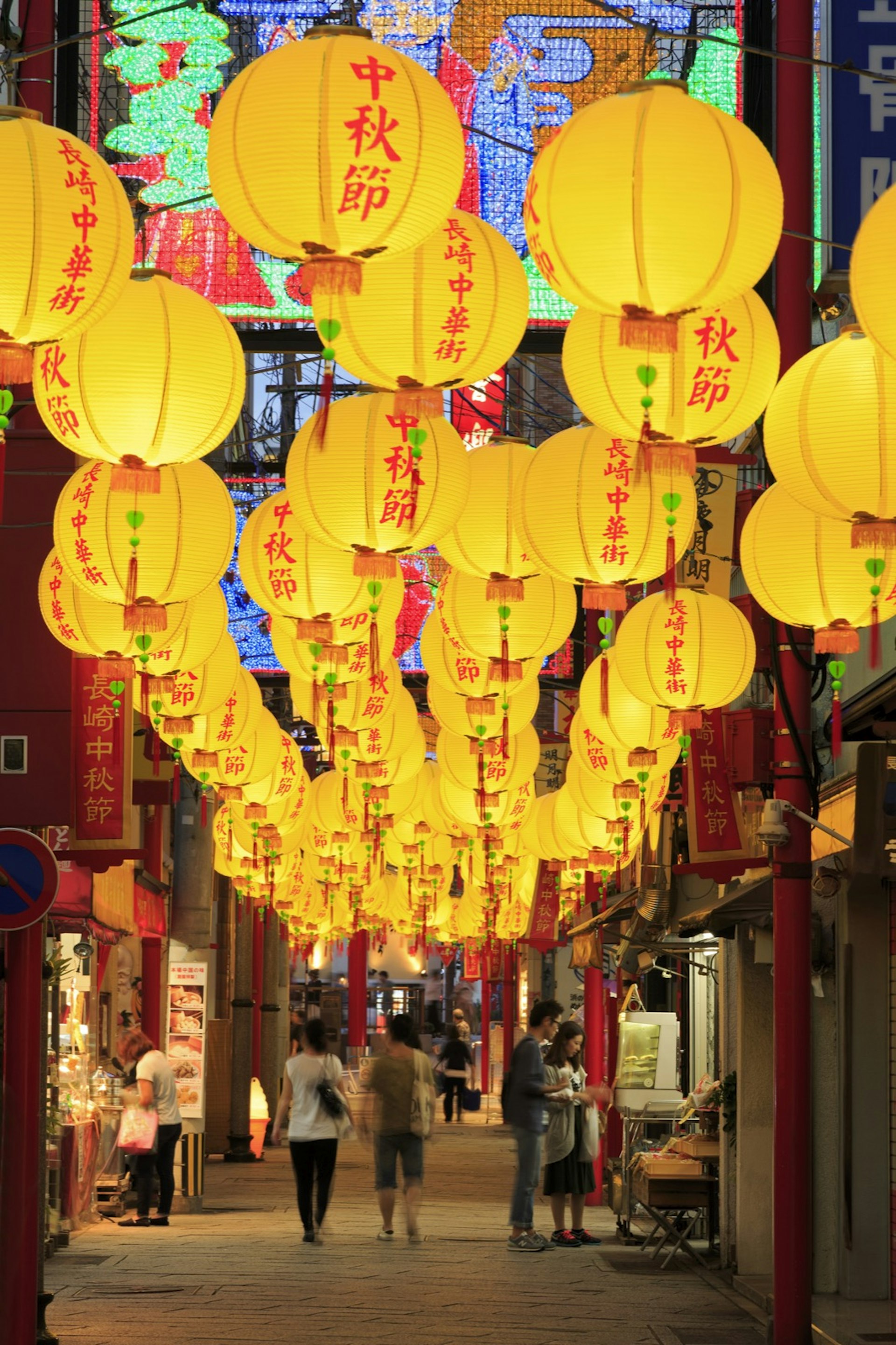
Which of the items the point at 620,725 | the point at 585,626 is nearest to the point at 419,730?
the point at 620,725

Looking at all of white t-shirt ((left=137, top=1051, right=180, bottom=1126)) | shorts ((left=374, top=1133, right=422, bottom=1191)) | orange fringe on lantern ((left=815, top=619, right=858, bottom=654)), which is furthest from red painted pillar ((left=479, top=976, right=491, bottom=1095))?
orange fringe on lantern ((left=815, top=619, right=858, bottom=654))

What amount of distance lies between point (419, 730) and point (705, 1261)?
15.0 feet

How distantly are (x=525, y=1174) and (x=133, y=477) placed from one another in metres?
9.16

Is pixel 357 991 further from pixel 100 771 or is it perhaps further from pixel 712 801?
pixel 100 771

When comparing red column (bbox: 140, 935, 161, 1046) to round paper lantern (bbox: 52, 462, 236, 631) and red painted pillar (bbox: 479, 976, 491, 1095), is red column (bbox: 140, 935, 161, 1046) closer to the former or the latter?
round paper lantern (bbox: 52, 462, 236, 631)

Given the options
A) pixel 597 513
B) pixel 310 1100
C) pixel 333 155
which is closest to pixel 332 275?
pixel 333 155

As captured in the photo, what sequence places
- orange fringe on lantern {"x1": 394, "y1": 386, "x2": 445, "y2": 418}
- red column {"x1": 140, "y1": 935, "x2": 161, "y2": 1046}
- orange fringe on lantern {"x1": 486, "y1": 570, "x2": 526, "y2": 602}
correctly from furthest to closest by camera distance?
red column {"x1": 140, "y1": 935, "x2": 161, "y2": 1046} < orange fringe on lantern {"x1": 486, "y1": 570, "x2": 526, "y2": 602} < orange fringe on lantern {"x1": 394, "y1": 386, "x2": 445, "y2": 418}

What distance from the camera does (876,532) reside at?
20.4ft

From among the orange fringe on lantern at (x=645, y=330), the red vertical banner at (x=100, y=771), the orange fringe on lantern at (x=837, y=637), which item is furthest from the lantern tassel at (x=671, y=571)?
the red vertical banner at (x=100, y=771)

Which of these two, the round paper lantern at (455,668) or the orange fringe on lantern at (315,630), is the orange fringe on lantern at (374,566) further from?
the round paper lantern at (455,668)

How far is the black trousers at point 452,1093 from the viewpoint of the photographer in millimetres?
36094

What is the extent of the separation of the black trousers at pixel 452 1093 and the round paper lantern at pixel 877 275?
105 feet

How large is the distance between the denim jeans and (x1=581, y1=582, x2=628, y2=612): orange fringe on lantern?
296 inches

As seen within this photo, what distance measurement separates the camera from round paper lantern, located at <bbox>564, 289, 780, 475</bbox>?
635 centimetres
